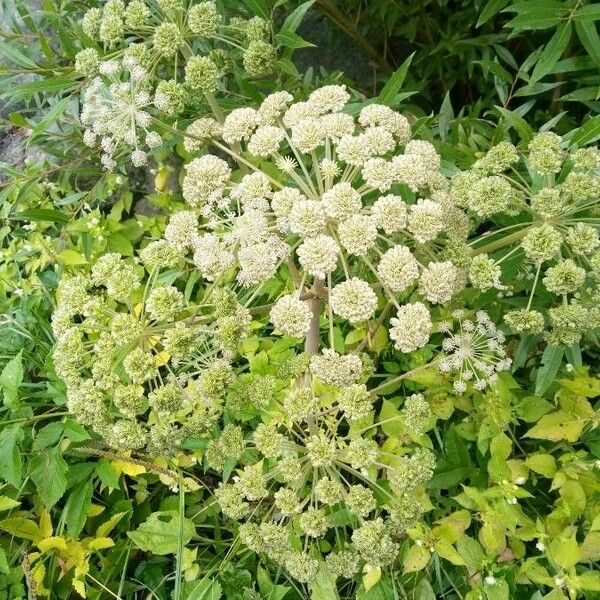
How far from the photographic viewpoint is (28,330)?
3.55 metres

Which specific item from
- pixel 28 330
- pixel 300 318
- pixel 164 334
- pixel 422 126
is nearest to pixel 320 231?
pixel 300 318

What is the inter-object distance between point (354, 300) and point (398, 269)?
16cm

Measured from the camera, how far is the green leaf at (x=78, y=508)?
2971 mm

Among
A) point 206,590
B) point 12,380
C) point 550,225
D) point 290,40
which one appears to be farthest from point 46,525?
point 550,225

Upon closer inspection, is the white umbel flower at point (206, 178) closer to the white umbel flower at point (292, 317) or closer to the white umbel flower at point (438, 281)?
the white umbel flower at point (292, 317)

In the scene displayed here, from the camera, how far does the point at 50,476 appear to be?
285 centimetres

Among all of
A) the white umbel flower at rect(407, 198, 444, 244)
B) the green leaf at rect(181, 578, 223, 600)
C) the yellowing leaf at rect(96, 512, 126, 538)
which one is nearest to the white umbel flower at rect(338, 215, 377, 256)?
the white umbel flower at rect(407, 198, 444, 244)

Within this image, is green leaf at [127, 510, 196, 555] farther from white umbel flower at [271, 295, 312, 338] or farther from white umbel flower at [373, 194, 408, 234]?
white umbel flower at [373, 194, 408, 234]

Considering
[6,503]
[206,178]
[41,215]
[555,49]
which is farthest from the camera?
[41,215]

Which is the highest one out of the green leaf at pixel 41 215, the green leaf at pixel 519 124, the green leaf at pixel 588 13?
the green leaf at pixel 588 13

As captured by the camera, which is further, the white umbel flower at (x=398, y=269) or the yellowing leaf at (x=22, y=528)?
the yellowing leaf at (x=22, y=528)

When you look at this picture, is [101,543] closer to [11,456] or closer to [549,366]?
[11,456]

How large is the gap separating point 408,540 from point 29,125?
8.53ft

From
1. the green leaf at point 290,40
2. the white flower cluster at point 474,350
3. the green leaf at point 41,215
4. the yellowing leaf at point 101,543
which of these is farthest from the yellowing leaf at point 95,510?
the green leaf at point 290,40
